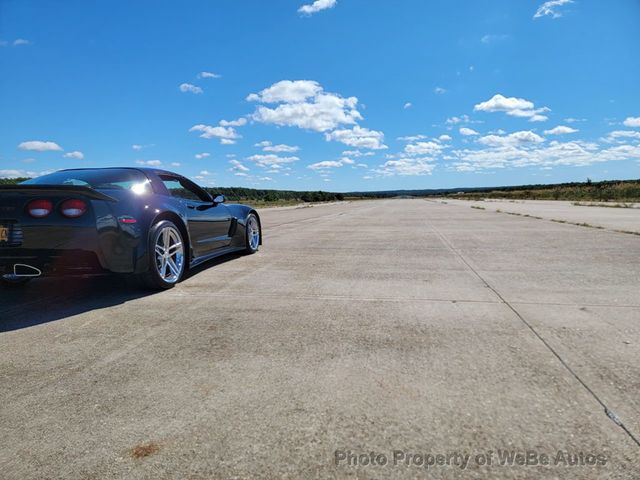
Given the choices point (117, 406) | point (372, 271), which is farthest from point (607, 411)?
point (372, 271)

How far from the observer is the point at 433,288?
4.62 m

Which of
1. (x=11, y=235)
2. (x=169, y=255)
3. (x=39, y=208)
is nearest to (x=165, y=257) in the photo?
(x=169, y=255)

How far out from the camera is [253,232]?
7.64m

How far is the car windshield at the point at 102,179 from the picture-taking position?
463cm

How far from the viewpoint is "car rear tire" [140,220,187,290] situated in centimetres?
443

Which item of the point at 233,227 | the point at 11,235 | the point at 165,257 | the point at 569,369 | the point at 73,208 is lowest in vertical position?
the point at 569,369

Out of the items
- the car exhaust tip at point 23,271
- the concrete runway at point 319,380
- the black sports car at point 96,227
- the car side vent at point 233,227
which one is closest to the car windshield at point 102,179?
the black sports car at point 96,227

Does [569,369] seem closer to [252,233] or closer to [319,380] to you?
[319,380]

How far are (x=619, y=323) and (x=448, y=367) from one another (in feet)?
5.97

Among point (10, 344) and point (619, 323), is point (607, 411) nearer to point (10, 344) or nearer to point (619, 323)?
point (619, 323)

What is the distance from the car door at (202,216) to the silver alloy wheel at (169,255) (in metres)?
0.31

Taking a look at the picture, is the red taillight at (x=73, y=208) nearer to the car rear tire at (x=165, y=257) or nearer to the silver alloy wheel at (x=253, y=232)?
the car rear tire at (x=165, y=257)

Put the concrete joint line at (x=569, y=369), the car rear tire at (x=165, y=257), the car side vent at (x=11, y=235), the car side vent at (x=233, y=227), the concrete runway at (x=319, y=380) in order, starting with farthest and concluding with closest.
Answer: the car side vent at (x=233, y=227)
the car rear tire at (x=165, y=257)
the car side vent at (x=11, y=235)
the concrete joint line at (x=569, y=369)
the concrete runway at (x=319, y=380)

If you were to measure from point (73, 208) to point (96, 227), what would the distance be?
0.29 meters
